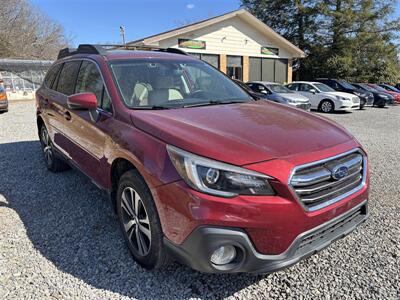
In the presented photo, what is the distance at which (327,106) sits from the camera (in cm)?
1540

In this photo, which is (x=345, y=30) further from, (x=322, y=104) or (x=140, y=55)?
(x=140, y=55)

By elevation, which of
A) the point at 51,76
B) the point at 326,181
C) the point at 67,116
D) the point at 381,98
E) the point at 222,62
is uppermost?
the point at 222,62

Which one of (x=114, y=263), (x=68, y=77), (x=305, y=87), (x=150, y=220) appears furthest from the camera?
(x=305, y=87)

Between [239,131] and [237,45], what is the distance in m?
20.3

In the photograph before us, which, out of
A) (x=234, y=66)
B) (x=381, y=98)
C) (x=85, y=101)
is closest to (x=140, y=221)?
(x=85, y=101)

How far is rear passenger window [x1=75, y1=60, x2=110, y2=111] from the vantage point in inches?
124

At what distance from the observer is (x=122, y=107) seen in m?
2.89

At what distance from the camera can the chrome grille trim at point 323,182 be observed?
2119mm

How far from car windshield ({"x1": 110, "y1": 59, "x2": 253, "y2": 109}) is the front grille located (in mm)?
1364

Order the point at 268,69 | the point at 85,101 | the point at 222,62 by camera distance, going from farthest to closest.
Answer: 1. the point at 268,69
2. the point at 222,62
3. the point at 85,101

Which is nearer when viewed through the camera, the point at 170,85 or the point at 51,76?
the point at 170,85

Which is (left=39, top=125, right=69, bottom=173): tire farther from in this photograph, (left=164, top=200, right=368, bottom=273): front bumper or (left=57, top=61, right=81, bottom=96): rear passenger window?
(left=164, top=200, right=368, bottom=273): front bumper

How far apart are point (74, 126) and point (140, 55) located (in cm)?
112

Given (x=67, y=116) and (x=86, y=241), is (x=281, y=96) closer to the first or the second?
(x=67, y=116)
